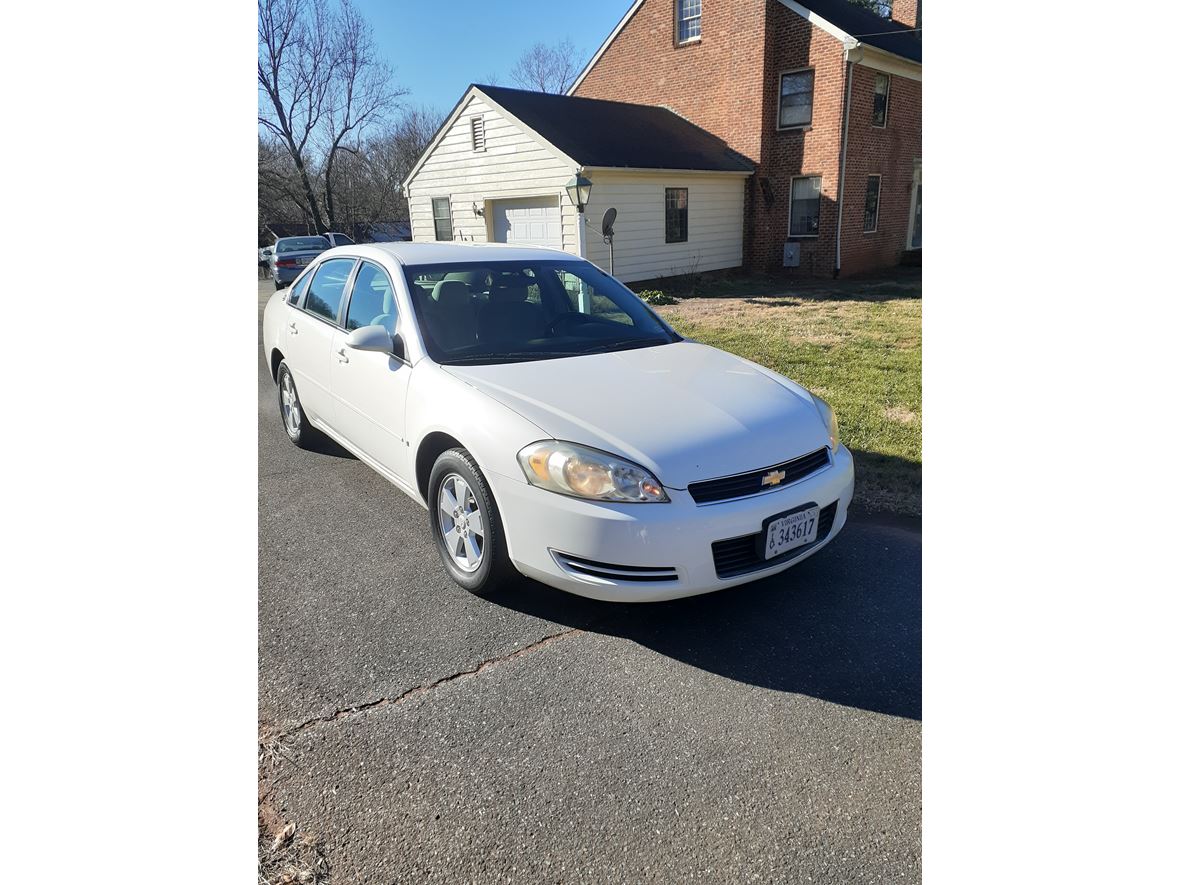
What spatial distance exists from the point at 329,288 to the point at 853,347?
6.31 m

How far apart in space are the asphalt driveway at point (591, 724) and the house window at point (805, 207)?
15732 mm

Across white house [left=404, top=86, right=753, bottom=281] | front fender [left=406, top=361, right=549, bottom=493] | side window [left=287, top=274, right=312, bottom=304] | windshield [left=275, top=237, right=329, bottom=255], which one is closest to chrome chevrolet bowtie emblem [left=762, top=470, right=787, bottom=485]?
front fender [left=406, top=361, right=549, bottom=493]

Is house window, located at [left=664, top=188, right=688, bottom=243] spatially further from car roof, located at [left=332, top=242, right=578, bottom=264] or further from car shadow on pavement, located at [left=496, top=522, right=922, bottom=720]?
car shadow on pavement, located at [left=496, top=522, right=922, bottom=720]

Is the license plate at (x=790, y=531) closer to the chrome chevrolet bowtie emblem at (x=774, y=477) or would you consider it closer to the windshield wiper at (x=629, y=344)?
the chrome chevrolet bowtie emblem at (x=774, y=477)

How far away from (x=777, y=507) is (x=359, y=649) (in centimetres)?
179

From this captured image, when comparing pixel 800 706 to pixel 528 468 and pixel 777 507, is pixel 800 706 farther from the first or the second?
pixel 528 468

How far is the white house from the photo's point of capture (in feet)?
52.5

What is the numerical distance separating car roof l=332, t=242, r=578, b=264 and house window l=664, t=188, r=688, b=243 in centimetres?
1325

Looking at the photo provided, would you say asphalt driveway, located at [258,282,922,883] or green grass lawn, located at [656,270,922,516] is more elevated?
green grass lawn, located at [656,270,922,516]

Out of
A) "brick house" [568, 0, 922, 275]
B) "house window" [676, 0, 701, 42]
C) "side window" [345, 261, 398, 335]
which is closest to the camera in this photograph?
"side window" [345, 261, 398, 335]

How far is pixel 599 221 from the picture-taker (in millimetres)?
15883

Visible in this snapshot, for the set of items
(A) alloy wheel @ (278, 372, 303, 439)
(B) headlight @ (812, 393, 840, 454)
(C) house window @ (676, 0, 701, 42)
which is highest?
(C) house window @ (676, 0, 701, 42)

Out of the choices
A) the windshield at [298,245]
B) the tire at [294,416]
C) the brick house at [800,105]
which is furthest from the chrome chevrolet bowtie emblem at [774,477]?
the windshield at [298,245]

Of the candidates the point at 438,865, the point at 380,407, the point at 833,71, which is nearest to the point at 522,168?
the point at 833,71
